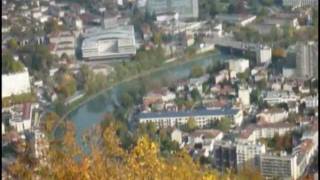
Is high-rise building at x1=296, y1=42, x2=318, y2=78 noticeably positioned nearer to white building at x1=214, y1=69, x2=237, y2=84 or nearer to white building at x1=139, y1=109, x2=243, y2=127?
white building at x1=214, y1=69, x2=237, y2=84

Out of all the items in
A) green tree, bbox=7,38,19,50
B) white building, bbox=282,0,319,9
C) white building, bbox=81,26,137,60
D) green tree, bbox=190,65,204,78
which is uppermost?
white building, bbox=282,0,319,9

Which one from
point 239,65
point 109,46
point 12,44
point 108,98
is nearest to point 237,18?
point 109,46

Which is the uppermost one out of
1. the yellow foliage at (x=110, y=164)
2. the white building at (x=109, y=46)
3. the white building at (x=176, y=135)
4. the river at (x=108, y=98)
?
the yellow foliage at (x=110, y=164)

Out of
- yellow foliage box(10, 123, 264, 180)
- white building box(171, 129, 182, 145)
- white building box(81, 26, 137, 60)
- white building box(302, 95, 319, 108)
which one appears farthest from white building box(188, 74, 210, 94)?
yellow foliage box(10, 123, 264, 180)

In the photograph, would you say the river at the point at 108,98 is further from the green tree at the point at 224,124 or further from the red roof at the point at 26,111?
the green tree at the point at 224,124

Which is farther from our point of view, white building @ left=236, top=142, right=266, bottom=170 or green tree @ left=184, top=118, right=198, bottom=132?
A: green tree @ left=184, top=118, right=198, bottom=132

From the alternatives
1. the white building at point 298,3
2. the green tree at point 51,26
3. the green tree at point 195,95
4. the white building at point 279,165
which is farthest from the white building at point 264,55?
the white building at point 279,165
